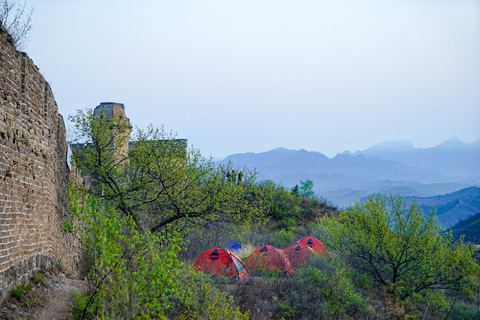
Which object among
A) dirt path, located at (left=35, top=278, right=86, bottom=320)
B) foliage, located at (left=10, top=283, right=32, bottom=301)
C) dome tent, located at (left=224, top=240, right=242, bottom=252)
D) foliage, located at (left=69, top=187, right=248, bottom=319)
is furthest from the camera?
dome tent, located at (left=224, top=240, right=242, bottom=252)

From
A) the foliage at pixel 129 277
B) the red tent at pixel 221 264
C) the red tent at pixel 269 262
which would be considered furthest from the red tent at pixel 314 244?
the foliage at pixel 129 277

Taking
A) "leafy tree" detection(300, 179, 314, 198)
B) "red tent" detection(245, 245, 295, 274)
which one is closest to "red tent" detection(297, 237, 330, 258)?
"red tent" detection(245, 245, 295, 274)

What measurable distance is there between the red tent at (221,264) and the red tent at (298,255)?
2.33 metres

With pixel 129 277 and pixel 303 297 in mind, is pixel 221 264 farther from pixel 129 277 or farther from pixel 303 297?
pixel 129 277

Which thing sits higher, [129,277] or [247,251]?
[129,277]

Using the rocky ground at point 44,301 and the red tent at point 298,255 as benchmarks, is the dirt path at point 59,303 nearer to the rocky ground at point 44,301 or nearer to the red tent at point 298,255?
the rocky ground at point 44,301

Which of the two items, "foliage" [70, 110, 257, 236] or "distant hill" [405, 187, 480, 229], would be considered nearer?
"foliage" [70, 110, 257, 236]

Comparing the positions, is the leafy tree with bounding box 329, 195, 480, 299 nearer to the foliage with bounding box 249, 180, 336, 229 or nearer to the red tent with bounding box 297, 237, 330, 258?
the red tent with bounding box 297, 237, 330, 258

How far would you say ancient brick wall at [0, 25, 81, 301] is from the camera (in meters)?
6.61

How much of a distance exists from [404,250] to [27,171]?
1348 cm

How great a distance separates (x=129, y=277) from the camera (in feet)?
19.5

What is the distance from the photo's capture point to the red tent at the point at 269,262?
16.2m

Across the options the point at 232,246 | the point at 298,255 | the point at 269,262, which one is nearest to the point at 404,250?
the point at 298,255

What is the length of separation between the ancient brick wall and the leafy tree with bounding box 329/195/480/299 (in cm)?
1128
